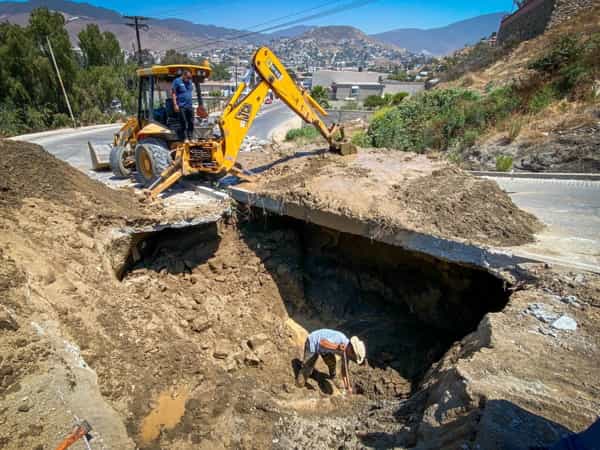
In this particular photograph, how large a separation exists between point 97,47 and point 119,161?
28.7 metres

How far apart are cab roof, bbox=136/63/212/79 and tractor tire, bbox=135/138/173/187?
3.84 ft

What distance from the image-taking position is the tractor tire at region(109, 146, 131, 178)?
7.23m

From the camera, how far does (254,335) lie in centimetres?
493

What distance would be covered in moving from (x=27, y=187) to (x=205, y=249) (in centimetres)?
246

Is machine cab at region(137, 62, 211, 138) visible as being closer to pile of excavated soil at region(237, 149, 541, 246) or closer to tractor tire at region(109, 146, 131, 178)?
tractor tire at region(109, 146, 131, 178)

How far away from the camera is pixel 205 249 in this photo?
5539 millimetres

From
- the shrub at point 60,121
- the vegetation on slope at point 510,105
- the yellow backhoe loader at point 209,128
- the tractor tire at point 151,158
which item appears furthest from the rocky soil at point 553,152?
the shrub at point 60,121

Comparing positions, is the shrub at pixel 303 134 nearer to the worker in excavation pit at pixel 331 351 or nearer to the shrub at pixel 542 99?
the shrub at pixel 542 99

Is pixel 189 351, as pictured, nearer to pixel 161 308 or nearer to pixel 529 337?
pixel 161 308

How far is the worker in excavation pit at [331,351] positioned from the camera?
4074 millimetres

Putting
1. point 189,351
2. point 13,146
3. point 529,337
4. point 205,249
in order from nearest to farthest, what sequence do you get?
point 529,337
point 189,351
point 13,146
point 205,249

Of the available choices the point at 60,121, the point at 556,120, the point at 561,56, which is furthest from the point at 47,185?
the point at 60,121

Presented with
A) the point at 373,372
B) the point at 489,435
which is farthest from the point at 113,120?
the point at 489,435

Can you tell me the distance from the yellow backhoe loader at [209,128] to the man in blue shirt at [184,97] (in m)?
0.29
